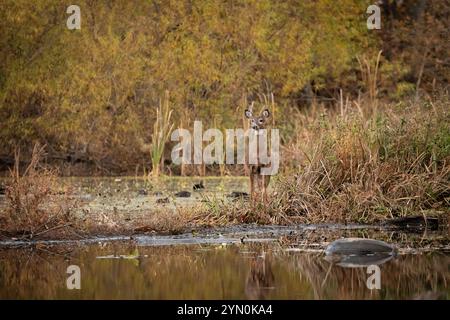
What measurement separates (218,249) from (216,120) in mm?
16461

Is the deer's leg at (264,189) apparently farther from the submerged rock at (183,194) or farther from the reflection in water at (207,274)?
the submerged rock at (183,194)

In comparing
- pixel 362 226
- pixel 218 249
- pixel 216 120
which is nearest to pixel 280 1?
pixel 216 120

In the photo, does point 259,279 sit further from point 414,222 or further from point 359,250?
point 414,222

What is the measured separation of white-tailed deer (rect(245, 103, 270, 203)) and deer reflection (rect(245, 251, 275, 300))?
3.11m

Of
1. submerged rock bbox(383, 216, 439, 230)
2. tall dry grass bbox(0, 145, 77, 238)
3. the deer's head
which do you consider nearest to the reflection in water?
tall dry grass bbox(0, 145, 77, 238)

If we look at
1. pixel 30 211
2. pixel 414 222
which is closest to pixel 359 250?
pixel 414 222

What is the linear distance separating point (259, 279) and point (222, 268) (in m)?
0.77

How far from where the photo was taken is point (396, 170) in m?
16.4

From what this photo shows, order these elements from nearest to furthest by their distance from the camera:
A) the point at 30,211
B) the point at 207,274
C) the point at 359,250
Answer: the point at 207,274, the point at 359,250, the point at 30,211

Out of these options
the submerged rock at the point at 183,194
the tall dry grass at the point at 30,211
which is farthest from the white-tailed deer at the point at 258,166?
the submerged rock at the point at 183,194

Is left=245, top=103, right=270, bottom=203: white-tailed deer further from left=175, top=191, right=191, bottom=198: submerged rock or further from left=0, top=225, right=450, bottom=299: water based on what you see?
left=175, top=191, right=191, bottom=198: submerged rock

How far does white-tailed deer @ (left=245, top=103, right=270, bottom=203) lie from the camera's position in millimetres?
15484

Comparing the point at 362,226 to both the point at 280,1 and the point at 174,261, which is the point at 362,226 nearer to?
the point at 174,261

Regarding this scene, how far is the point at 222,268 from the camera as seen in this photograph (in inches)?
470
